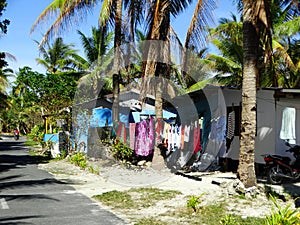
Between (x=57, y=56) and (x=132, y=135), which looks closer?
(x=132, y=135)

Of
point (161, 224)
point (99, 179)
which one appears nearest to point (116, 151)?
point (99, 179)

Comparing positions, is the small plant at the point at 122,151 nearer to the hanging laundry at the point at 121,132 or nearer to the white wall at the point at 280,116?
the hanging laundry at the point at 121,132

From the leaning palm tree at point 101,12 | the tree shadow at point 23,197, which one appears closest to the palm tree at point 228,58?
the leaning palm tree at point 101,12

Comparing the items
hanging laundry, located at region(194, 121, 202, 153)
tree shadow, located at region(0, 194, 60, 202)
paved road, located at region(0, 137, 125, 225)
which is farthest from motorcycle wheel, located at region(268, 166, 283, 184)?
tree shadow, located at region(0, 194, 60, 202)

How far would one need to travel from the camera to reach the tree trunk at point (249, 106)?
27.3ft

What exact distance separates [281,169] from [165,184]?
3155 millimetres

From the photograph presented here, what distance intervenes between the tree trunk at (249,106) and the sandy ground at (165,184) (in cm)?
35

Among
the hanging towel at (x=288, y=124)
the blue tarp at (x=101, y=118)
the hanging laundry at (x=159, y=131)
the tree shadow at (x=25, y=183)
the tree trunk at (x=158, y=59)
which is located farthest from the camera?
the blue tarp at (x=101, y=118)

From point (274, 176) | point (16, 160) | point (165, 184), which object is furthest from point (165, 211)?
point (16, 160)

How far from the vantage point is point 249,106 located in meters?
8.38

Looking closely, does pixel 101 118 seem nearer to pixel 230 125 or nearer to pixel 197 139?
pixel 197 139

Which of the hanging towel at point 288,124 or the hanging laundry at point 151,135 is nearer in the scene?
the hanging towel at point 288,124

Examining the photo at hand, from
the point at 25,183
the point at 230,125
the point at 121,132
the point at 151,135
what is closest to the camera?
the point at 25,183

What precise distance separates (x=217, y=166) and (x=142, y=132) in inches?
120
